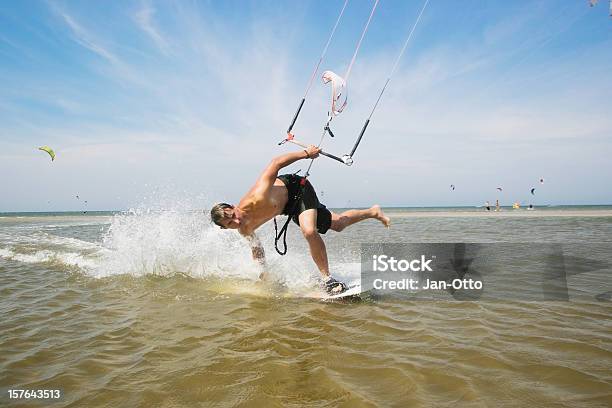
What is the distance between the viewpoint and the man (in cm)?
527

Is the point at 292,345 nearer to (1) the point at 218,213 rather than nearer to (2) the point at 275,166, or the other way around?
(1) the point at 218,213

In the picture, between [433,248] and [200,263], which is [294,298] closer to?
[200,263]

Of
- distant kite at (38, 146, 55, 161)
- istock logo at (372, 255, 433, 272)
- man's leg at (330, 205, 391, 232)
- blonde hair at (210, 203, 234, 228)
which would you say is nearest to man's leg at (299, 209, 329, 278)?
man's leg at (330, 205, 391, 232)

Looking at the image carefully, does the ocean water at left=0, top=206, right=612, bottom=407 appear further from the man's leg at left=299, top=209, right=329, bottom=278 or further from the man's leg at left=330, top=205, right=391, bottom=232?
the man's leg at left=330, top=205, right=391, bottom=232

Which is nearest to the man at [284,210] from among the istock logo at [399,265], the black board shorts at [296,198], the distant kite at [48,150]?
the black board shorts at [296,198]

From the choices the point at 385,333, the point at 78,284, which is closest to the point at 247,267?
the point at 78,284

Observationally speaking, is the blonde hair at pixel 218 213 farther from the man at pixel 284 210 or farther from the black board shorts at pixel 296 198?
the black board shorts at pixel 296 198

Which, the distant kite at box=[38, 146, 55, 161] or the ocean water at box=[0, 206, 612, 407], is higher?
the distant kite at box=[38, 146, 55, 161]

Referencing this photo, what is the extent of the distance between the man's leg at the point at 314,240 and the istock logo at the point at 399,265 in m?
1.80

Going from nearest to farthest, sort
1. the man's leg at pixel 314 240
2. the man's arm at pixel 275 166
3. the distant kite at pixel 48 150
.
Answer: the man's arm at pixel 275 166
the man's leg at pixel 314 240
the distant kite at pixel 48 150

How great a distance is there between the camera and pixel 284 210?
233 inches

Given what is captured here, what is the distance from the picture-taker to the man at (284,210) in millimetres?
5273

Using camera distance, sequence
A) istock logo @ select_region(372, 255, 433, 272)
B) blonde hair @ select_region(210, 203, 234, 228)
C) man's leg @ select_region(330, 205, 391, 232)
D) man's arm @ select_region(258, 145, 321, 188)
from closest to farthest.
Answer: blonde hair @ select_region(210, 203, 234, 228) → man's arm @ select_region(258, 145, 321, 188) → man's leg @ select_region(330, 205, 391, 232) → istock logo @ select_region(372, 255, 433, 272)

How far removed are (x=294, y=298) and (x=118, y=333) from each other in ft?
7.51
